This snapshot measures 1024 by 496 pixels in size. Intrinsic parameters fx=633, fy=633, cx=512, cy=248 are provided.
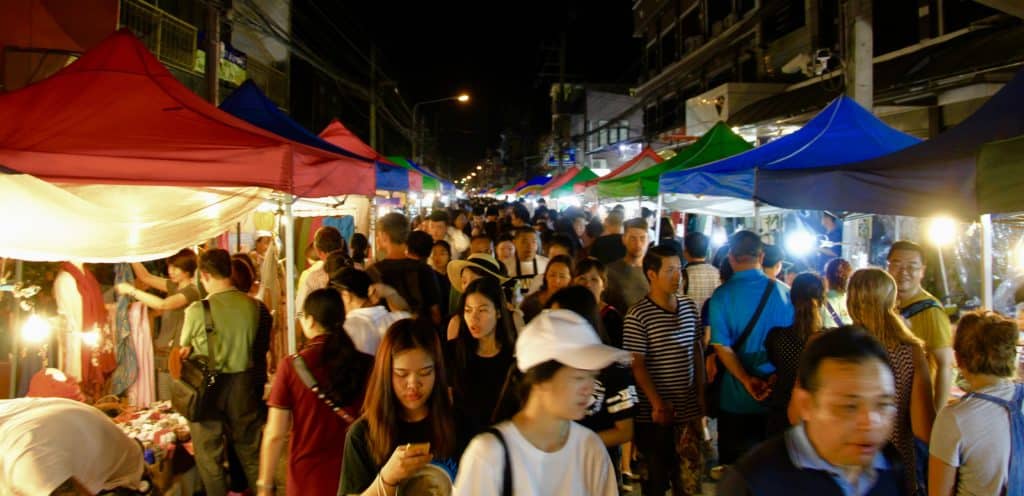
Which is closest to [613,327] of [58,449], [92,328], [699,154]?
[58,449]

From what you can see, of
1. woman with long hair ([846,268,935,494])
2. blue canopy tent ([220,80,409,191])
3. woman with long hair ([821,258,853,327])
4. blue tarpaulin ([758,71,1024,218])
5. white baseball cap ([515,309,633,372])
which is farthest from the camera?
blue canopy tent ([220,80,409,191])

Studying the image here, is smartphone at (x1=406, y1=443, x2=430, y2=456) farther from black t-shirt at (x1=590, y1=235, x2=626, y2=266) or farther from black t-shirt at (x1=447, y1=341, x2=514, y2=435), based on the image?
black t-shirt at (x1=590, y1=235, x2=626, y2=266)

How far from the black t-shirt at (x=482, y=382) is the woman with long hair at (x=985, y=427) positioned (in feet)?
7.03

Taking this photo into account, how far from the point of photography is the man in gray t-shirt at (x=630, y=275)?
595 cm

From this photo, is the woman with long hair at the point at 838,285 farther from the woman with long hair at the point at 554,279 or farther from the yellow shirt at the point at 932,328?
the woman with long hair at the point at 554,279

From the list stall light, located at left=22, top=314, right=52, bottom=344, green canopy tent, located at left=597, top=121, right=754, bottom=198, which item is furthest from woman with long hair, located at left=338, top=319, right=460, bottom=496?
green canopy tent, located at left=597, top=121, right=754, bottom=198

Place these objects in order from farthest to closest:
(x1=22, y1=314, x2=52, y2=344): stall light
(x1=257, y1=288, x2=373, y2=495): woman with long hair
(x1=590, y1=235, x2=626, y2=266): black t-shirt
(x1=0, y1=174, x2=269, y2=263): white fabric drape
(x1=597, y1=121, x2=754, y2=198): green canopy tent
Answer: (x1=597, y1=121, x2=754, y2=198): green canopy tent < (x1=590, y1=235, x2=626, y2=266): black t-shirt < (x1=22, y1=314, x2=52, y2=344): stall light < (x1=0, y1=174, x2=269, y2=263): white fabric drape < (x1=257, y1=288, x2=373, y2=495): woman with long hair

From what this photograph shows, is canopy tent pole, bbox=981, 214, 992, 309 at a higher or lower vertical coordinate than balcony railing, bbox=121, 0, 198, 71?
lower

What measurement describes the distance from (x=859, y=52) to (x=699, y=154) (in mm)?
2231

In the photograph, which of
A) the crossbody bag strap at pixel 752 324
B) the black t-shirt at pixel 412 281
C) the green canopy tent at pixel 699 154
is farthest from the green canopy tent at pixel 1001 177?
the green canopy tent at pixel 699 154

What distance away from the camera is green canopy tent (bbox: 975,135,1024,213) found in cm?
286

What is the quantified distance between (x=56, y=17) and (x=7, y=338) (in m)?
3.79

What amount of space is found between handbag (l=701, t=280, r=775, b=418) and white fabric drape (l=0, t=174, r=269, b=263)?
3.56m

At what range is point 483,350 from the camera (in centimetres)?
379
